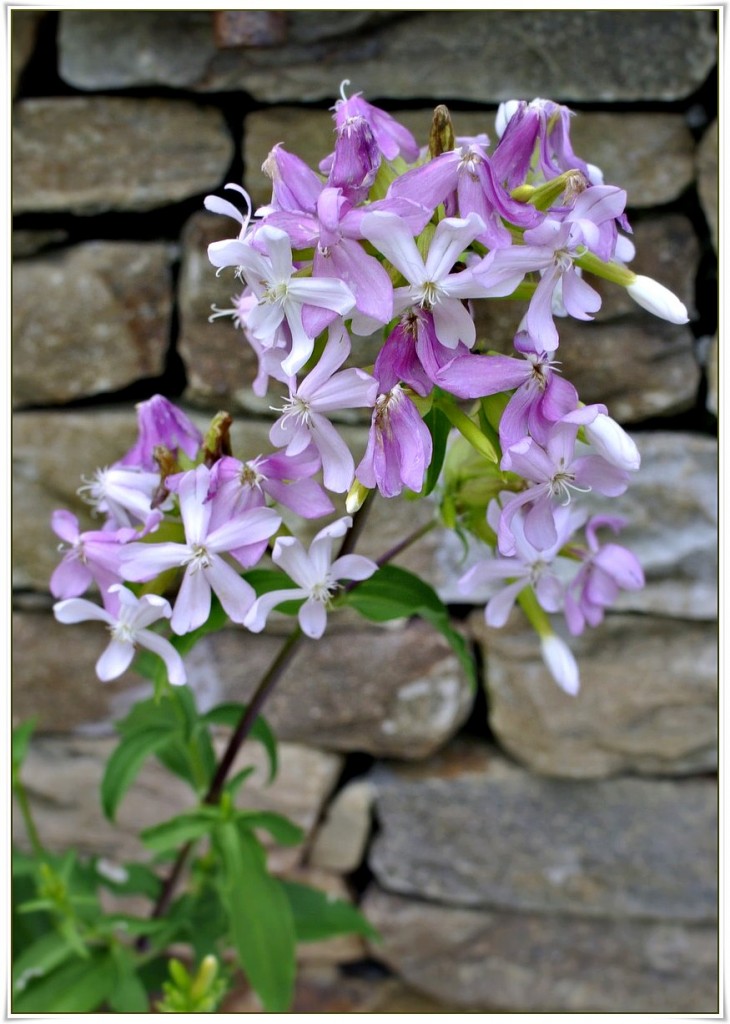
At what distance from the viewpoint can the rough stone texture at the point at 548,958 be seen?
942 mm

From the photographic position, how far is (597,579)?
620 mm

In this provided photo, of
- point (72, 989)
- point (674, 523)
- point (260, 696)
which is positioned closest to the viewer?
point (260, 696)

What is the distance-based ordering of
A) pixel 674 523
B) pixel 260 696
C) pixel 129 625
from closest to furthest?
pixel 129 625, pixel 260 696, pixel 674 523

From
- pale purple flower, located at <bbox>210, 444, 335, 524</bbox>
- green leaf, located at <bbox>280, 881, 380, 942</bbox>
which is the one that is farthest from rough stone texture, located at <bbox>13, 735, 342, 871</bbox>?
pale purple flower, located at <bbox>210, 444, 335, 524</bbox>

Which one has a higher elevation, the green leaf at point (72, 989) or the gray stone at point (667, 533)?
the gray stone at point (667, 533)

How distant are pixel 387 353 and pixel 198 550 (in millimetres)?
151

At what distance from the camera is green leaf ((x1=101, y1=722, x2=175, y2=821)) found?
0.64 meters

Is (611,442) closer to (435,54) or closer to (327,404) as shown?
(327,404)

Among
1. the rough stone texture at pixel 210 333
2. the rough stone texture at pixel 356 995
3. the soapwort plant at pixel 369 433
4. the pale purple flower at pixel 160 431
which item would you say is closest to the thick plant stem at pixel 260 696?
the soapwort plant at pixel 369 433

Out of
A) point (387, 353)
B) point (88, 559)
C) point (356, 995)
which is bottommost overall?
point (356, 995)

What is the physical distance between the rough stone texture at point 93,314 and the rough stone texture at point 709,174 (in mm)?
467

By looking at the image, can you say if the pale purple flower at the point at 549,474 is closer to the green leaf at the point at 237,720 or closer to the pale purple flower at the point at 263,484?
the pale purple flower at the point at 263,484

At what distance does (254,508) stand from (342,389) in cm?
9

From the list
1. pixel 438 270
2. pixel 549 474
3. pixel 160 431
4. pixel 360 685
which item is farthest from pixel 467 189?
pixel 360 685
